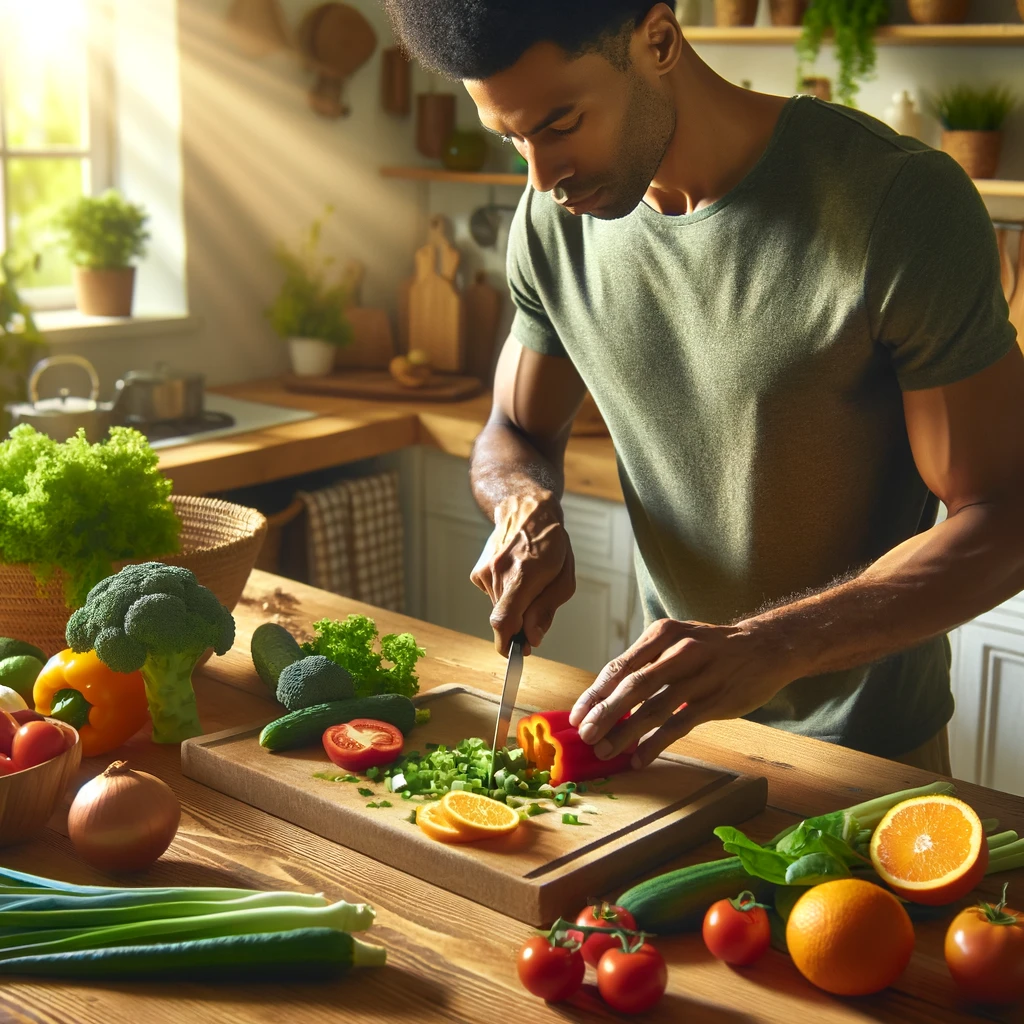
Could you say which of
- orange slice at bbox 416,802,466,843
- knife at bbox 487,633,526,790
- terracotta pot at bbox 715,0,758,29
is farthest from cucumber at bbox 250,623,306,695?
terracotta pot at bbox 715,0,758,29

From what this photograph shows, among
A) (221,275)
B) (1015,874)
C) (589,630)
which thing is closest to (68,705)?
(1015,874)

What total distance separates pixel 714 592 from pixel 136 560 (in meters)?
0.72

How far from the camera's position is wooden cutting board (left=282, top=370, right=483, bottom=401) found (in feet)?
11.4

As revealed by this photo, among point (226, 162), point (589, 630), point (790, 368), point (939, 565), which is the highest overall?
point (226, 162)

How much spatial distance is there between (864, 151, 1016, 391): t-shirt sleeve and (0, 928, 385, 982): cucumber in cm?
83

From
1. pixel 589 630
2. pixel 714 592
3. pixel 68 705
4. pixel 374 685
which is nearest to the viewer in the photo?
pixel 68 705

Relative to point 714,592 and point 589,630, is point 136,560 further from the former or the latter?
point 589,630

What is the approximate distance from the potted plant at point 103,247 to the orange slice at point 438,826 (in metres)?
2.55

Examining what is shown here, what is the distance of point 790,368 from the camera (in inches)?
59.3

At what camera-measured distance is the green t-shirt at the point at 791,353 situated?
1.39 metres

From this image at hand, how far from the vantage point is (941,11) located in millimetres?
2846

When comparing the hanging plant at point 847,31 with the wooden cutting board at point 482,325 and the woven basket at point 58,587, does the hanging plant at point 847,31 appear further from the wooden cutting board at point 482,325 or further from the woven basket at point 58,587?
the woven basket at point 58,587

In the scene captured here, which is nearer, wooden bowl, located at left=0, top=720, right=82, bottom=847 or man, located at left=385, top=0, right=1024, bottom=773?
wooden bowl, located at left=0, top=720, right=82, bottom=847

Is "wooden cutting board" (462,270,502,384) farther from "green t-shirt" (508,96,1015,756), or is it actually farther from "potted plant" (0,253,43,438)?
"green t-shirt" (508,96,1015,756)
